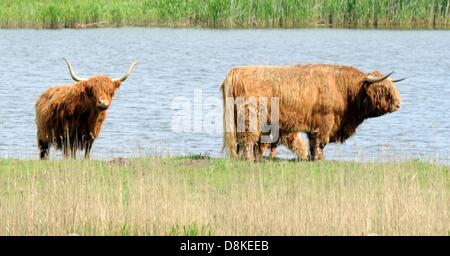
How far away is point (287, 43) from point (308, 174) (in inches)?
799

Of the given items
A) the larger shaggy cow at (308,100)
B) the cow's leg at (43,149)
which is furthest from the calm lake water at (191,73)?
the cow's leg at (43,149)

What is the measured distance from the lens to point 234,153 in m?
11.2

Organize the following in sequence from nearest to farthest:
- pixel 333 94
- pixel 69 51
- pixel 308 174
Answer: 1. pixel 308 174
2. pixel 333 94
3. pixel 69 51

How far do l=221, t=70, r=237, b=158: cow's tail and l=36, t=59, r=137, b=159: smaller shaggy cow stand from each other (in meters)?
1.20

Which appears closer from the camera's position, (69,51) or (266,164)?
(266,164)

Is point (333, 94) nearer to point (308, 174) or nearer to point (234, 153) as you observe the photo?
point (234, 153)

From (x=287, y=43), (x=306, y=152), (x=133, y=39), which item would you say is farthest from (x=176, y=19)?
(x=306, y=152)

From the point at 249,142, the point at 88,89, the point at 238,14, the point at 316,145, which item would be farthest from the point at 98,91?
the point at 238,14

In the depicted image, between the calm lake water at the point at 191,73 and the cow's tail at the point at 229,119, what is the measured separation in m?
0.77

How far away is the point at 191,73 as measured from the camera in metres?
25.1

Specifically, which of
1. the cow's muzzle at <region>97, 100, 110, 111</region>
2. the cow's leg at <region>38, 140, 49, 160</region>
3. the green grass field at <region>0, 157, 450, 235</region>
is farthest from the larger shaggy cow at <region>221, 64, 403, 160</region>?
the cow's leg at <region>38, 140, 49, 160</region>

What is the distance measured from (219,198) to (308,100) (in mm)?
2815

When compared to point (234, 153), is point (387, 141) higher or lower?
lower
